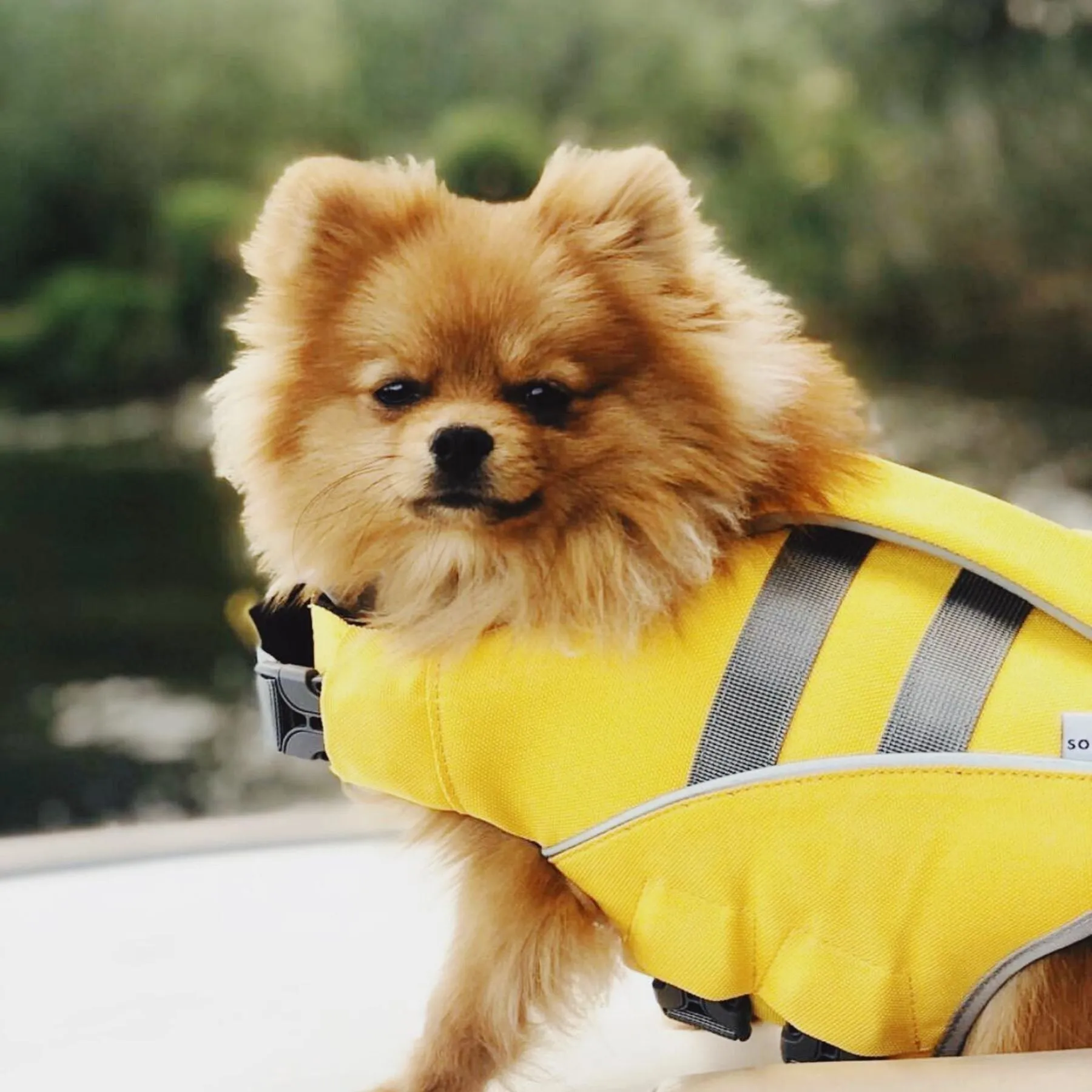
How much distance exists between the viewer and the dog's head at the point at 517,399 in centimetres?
74

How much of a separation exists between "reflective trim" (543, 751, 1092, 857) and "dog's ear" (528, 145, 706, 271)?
38 cm

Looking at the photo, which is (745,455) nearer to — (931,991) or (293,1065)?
(931,991)

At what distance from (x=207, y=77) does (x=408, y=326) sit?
2.39ft

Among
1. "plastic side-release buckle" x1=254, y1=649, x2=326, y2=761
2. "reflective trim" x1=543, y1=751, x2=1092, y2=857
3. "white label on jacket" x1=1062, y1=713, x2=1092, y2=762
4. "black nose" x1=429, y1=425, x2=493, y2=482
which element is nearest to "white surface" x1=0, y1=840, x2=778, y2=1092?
"plastic side-release buckle" x1=254, y1=649, x2=326, y2=761

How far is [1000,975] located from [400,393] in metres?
0.56

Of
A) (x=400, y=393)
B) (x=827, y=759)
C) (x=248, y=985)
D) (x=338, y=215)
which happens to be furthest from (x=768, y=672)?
(x=248, y=985)

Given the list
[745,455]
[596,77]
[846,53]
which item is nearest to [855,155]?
[846,53]

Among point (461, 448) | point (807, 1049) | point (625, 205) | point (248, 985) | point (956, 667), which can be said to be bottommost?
point (248, 985)

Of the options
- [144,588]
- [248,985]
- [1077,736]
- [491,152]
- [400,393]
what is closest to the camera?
[1077,736]

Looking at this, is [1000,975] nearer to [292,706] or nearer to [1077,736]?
[1077,736]

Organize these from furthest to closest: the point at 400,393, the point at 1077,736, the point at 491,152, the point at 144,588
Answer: the point at 144,588 < the point at 491,152 < the point at 400,393 < the point at 1077,736

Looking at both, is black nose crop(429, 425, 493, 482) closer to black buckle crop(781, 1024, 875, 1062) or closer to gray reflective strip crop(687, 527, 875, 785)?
gray reflective strip crop(687, 527, 875, 785)

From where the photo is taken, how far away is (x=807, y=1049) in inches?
29.5

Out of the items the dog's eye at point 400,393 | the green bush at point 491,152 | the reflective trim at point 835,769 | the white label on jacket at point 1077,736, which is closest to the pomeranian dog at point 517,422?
the dog's eye at point 400,393
